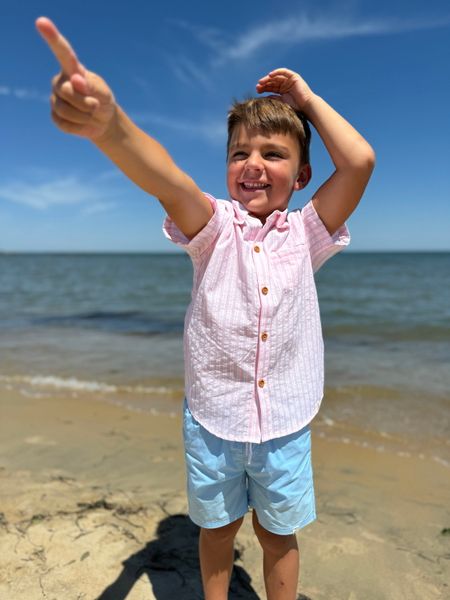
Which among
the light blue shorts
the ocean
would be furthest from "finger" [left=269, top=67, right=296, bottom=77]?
the ocean

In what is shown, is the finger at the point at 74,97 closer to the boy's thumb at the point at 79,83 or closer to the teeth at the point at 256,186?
the boy's thumb at the point at 79,83

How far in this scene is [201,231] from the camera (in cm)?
158

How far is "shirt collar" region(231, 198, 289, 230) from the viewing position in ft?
5.47

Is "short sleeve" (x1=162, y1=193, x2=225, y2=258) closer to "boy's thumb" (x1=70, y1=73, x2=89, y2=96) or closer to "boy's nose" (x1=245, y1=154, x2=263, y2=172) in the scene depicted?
"boy's nose" (x1=245, y1=154, x2=263, y2=172)

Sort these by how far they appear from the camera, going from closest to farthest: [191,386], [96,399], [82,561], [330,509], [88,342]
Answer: [191,386] → [82,561] → [330,509] → [96,399] → [88,342]

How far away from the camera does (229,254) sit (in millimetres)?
1642

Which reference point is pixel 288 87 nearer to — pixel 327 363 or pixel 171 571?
pixel 171 571

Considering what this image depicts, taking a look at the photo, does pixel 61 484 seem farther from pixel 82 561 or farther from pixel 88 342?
pixel 88 342

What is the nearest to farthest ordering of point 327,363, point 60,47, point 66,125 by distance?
1. point 60,47
2. point 66,125
3. point 327,363

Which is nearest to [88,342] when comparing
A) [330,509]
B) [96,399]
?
[96,399]

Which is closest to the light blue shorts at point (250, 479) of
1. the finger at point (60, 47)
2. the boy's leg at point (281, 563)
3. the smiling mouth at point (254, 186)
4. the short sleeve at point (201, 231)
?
the boy's leg at point (281, 563)

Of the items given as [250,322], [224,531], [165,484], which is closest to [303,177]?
[250,322]

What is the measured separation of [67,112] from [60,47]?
0.46 ft

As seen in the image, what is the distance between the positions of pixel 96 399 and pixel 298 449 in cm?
398
